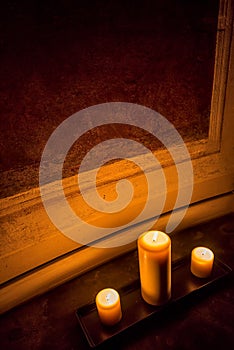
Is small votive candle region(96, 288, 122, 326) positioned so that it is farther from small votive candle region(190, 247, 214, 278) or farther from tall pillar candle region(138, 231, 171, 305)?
small votive candle region(190, 247, 214, 278)

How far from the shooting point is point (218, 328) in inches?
33.9

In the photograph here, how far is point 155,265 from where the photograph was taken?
80 cm

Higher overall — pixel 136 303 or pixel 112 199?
pixel 112 199

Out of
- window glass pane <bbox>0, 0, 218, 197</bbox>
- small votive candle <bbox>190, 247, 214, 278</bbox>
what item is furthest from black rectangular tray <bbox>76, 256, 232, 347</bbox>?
window glass pane <bbox>0, 0, 218, 197</bbox>

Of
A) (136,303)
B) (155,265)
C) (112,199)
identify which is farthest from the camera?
(112,199)

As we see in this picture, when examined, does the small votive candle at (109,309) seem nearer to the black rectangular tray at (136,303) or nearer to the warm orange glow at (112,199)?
the black rectangular tray at (136,303)

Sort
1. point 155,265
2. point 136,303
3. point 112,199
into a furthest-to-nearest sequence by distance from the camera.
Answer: point 112,199 < point 136,303 < point 155,265

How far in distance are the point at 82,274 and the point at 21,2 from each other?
0.90 metres

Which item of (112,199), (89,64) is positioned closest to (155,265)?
(112,199)

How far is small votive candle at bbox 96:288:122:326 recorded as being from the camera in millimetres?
805

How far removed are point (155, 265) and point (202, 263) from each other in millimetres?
223

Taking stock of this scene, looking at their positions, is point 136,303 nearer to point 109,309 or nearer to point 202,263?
point 109,309

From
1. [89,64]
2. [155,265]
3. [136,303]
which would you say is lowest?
[136,303]

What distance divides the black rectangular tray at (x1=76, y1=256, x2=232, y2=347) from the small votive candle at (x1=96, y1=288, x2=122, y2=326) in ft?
0.09
